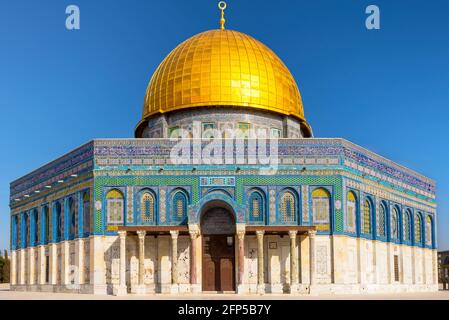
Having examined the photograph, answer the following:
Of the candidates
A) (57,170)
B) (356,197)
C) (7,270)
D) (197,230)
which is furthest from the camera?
(7,270)

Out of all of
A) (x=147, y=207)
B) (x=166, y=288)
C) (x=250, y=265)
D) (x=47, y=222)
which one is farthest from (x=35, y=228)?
(x=250, y=265)

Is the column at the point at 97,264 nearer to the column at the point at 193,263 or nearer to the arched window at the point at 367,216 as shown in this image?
the column at the point at 193,263

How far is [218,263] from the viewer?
28.7 metres

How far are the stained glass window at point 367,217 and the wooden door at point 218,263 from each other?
5.84 meters

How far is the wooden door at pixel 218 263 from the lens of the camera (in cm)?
2850

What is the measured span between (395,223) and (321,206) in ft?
21.6

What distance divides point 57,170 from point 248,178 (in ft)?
30.0

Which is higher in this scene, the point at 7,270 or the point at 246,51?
the point at 246,51

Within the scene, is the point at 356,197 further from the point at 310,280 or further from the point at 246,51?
the point at 246,51

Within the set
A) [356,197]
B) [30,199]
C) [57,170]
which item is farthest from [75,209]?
[356,197]

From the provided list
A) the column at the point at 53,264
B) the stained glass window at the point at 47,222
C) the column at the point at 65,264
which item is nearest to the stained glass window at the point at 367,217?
the column at the point at 65,264

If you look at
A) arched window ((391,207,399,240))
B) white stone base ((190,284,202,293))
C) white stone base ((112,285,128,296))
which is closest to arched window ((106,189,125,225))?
white stone base ((112,285,128,296))

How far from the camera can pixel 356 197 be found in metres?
30.0

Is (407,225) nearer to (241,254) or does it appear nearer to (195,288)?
(241,254)
